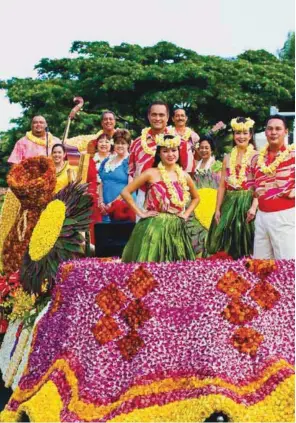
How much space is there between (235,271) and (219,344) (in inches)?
17.2

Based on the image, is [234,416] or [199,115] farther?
[199,115]

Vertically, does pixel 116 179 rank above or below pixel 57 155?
below

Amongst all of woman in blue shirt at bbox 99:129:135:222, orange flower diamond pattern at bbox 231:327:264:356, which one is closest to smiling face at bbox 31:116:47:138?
woman in blue shirt at bbox 99:129:135:222

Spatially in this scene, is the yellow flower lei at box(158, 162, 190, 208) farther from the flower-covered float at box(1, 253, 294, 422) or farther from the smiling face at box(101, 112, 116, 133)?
the smiling face at box(101, 112, 116, 133)

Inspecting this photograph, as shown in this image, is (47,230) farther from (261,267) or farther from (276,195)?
(261,267)

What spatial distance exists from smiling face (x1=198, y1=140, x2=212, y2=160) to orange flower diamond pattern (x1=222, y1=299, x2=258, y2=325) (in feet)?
16.6

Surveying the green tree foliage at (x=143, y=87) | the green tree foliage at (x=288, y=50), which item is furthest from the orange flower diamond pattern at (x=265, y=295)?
the green tree foliage at (x=288, y=50)

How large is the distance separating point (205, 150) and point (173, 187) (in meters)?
4.06

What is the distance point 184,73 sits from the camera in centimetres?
2570

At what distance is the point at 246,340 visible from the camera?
16.2 ft

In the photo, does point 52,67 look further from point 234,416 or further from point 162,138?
point 234,416

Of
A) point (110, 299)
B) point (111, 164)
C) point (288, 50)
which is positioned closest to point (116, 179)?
point (111, 164)

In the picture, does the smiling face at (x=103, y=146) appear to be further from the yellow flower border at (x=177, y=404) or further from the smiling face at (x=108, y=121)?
the yellow flower border at (x=177, y=404)

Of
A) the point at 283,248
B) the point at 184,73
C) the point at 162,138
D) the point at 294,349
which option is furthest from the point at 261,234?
the point at 184,73
